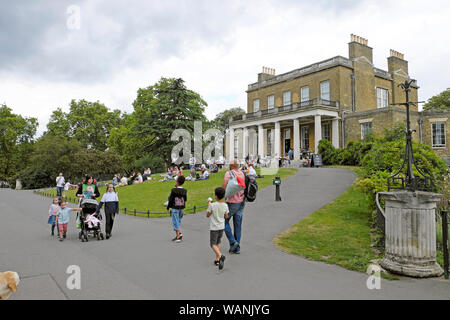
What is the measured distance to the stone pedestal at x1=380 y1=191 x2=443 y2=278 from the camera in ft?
18.1

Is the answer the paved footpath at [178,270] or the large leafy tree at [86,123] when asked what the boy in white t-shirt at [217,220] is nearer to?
the paved footpath at [178,270]

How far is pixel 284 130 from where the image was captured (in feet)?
127

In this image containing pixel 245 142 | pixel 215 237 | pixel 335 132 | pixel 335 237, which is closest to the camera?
pixel 215 237

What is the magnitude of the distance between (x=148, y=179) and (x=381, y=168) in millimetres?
23039

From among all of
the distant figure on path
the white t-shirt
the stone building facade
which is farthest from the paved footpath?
the stone building facade

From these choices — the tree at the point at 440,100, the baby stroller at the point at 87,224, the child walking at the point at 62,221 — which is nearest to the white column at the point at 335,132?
the tree at the point at 440,100

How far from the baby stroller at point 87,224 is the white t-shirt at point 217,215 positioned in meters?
4.36

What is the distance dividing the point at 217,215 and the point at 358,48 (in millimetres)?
34739

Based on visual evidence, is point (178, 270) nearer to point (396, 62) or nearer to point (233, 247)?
point (233, 247)

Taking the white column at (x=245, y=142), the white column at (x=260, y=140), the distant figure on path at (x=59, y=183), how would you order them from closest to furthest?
the distant figure on path at (x=59, y=183), the white column at (x=260, y=140), the white column at (x=245, y=142)

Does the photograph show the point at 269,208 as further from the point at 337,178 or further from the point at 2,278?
the point at 2,278

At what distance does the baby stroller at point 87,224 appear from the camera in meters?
8.91

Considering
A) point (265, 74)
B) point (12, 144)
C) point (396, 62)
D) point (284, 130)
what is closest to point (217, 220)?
point (284, 130)

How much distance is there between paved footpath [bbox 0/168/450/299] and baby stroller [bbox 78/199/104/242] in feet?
0.97
